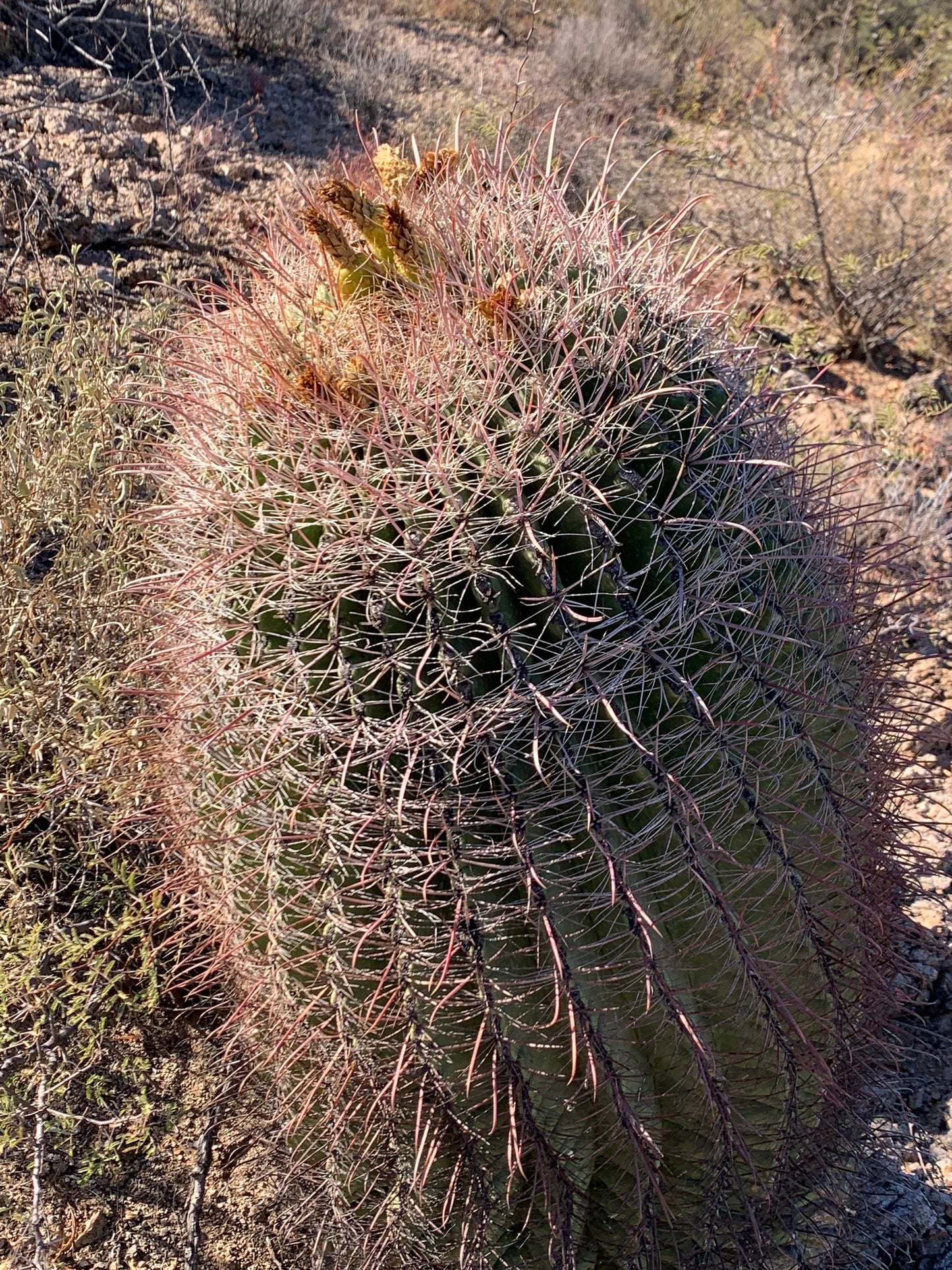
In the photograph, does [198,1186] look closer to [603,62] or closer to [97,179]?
[97,179]

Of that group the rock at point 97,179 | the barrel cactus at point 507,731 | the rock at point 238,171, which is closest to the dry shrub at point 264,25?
the rock at point 238,171

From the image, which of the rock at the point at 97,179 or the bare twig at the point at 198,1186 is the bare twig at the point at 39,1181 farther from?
the rock at the point at 97,179

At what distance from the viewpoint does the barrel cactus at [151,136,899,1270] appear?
1581mm

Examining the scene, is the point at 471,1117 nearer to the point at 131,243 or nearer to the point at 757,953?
the point at 757,953

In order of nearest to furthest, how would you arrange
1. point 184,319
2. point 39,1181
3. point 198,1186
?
point 39,1181, point 198,1186, point 184,319

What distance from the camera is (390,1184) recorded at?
1.96 metres

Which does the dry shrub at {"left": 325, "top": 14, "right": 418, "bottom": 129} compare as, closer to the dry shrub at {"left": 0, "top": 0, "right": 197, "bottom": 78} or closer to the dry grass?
the dry shrub at {"left": 0, "top": 0, "right": 197, "bottom": 78}

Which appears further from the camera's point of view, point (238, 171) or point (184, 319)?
point (238, 171)

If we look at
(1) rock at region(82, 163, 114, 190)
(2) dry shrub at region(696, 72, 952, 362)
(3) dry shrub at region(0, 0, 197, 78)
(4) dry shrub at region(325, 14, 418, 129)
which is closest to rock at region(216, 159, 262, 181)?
(3) dry shrub at region(0, 0, 197, 78)

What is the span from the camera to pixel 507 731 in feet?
5.11

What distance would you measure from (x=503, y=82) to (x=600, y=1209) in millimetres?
10605

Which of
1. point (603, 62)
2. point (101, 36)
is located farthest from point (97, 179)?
point (603, 62)

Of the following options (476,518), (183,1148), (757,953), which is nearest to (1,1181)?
(183,1148)

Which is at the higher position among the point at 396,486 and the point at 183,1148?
the point at 396,486
